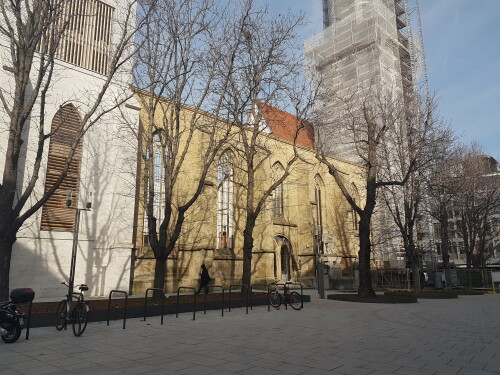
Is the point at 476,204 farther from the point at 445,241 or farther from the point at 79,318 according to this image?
the point at 79,318

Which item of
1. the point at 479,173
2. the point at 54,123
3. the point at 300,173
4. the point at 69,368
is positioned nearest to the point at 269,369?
the point at 69,368

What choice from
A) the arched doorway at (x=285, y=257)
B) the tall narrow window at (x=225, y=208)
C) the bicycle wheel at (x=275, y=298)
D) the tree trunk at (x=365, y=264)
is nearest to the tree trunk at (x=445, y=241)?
the tree trunk at (x=365, y=264)

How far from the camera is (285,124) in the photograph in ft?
70.1

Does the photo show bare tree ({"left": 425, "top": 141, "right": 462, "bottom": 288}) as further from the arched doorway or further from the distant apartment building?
the arched doorway

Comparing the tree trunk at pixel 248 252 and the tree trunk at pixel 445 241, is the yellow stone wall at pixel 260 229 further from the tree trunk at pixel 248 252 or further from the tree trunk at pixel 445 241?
the tree trunk at pixel 445 241

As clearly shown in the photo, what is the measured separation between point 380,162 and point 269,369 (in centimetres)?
2006

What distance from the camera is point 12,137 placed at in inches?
386

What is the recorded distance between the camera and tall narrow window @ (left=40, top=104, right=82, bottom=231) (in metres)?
16.3

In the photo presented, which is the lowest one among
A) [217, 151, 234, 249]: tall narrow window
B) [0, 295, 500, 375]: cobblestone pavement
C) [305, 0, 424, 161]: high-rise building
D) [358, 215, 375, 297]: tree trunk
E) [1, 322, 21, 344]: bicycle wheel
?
[0, 295, 500, 375]: cobblestone pavement

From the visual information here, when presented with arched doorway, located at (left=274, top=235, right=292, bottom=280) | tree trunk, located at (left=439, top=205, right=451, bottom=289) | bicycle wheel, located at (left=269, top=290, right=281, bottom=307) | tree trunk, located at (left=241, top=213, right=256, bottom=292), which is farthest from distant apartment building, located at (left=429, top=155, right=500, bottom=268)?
bicycle wheel, located at (left=269, top=290, right=281, bottom=307)

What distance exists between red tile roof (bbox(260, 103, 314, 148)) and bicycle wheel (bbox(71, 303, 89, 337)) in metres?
11.6

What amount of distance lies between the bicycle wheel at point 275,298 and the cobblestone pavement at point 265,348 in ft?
9.96

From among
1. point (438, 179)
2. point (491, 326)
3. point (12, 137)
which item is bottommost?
point (491, 326)

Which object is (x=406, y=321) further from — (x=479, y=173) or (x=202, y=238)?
(x=479, y=173)
